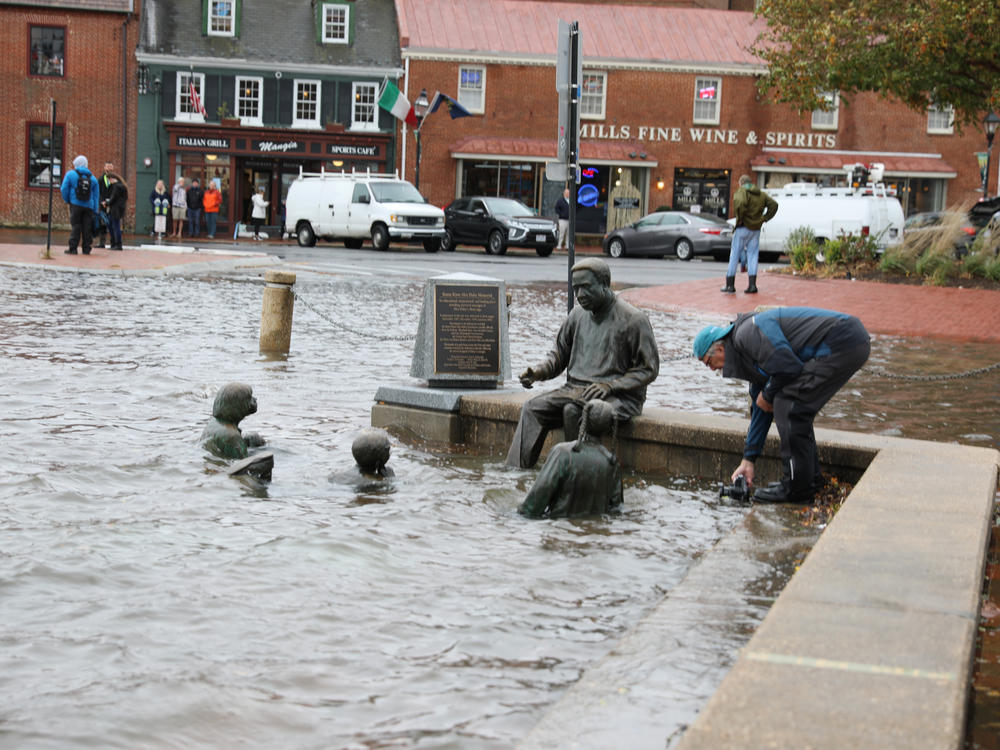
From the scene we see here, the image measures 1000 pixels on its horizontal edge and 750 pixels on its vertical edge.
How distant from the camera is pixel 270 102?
43406 millimetres

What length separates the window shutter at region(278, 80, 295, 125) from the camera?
43.4m

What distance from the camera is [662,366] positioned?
12.6 metres

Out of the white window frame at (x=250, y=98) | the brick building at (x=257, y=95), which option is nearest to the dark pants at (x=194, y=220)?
the brick building at (x=257, y=95)

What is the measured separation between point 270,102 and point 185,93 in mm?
2706

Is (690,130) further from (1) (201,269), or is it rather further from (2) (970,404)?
(2) (970,404)

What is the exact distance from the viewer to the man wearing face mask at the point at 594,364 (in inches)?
299

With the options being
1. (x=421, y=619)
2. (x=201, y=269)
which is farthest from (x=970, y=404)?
(x=201, y=269)

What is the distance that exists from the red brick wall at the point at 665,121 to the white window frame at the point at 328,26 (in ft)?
8.57

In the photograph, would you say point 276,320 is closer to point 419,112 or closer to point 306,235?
point 306,235

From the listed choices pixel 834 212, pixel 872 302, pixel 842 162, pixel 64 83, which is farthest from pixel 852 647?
pixel 842 162

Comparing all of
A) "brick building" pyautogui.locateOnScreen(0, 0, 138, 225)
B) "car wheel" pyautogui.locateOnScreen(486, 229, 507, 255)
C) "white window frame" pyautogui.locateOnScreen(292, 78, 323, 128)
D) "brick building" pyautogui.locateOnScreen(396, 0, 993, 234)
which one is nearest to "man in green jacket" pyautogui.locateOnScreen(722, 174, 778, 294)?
"car wheel" pyautogui.locateOnScreen(486, 229, 507, 255)

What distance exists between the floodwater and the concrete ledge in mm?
328

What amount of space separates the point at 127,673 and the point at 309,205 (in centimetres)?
3189

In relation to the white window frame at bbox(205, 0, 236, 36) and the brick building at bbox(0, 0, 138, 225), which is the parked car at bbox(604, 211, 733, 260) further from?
the brick building at bbox(0, 0, 138, 225)
